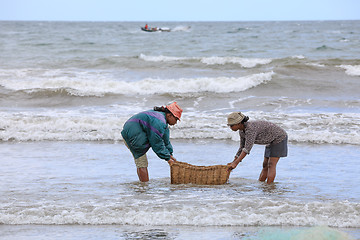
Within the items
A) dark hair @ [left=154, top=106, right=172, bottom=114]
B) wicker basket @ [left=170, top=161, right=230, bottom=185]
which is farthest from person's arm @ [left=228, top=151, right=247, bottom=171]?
dark hair @ [left=154, top=106, right=172, bottom=114]

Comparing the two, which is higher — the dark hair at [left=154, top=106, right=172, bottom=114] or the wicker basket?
the dark hair at [left=154, top=106, right=172, bottom=114]

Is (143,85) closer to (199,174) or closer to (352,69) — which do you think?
(352,69)

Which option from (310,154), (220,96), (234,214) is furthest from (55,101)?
(234,214)

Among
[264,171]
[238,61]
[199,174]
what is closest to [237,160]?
[199,174]

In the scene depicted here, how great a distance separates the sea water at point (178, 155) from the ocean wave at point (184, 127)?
3cm

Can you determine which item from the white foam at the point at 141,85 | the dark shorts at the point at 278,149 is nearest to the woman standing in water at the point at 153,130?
the dark shorts at the point at 278,149

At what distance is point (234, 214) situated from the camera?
5305 millimetres

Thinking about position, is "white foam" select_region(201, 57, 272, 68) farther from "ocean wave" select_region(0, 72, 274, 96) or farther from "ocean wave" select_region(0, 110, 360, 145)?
"ocean wave" select_region(0, 110, 360, 145)

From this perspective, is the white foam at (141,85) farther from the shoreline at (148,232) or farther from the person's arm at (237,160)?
the shoreline at (148,232)

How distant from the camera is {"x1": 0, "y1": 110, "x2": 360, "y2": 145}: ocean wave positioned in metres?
10.2

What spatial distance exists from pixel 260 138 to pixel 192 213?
160 cm

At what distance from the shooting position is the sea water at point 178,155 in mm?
5117

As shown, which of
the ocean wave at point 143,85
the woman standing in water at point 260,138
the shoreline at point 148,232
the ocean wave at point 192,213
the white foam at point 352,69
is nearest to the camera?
the shoreline at point 148,232

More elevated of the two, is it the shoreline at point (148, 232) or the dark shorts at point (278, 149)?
the dark shorts at point (278, 149)
